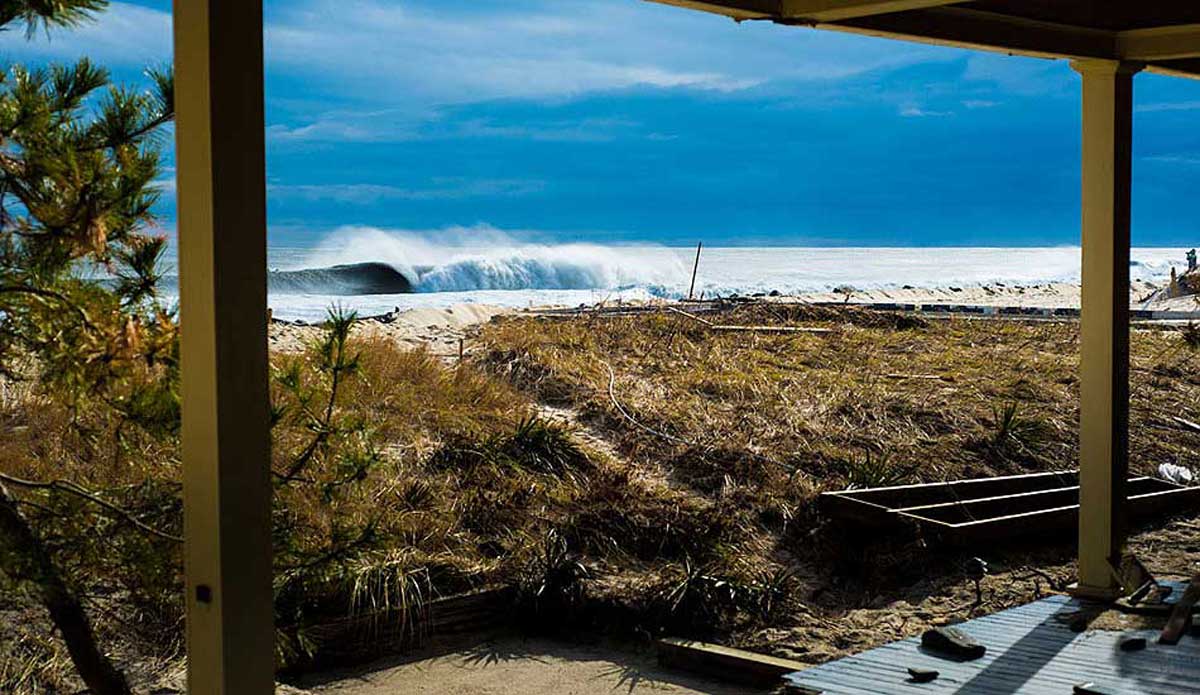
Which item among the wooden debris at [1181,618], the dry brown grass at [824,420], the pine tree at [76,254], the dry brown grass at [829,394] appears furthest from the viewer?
the dry brown grass at [829,394]

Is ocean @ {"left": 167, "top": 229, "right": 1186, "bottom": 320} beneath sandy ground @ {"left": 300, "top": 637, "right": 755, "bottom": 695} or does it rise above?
above

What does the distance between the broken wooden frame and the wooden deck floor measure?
7.26 ft

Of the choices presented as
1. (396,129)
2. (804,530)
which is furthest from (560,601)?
(396,129)

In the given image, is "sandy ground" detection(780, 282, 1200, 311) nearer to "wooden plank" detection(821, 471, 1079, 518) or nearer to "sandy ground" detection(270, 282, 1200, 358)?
"sandy ground" detection(270, 282, 1200, 358)

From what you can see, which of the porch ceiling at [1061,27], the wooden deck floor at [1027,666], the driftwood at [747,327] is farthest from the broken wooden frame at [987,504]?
the driftwood at [747,327]

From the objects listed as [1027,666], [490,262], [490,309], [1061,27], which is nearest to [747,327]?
[490,309]

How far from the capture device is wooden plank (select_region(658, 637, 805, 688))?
16.9 ft

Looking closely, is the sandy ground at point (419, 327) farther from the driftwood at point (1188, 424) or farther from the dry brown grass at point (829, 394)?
the driftwood at point (1188, 424)

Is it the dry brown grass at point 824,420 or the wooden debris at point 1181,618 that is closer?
the wooden debris at point 1181,618

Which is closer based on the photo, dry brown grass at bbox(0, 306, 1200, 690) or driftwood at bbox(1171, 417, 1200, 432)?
dry brown grass at bbox(0, 306, 1200, 690)

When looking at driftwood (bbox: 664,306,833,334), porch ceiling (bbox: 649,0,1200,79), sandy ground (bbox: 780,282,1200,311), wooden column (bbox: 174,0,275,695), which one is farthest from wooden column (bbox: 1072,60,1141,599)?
sandy ground (bbox: 780,282,1200,311)

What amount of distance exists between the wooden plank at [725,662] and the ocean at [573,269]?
1210 centimetres

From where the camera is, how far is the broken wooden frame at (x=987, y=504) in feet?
21.3

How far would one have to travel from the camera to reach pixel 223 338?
219 cm
